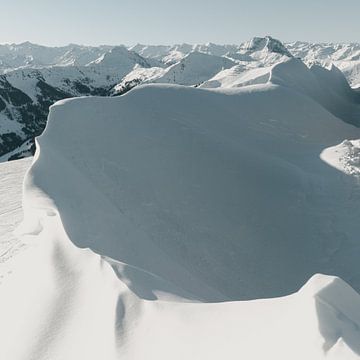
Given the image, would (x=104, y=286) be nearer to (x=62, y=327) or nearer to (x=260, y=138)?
(x=62, y=327)

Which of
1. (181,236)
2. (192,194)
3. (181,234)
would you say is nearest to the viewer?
(181,236)

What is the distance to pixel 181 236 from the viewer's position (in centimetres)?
2011

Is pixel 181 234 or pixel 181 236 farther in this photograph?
pixel 181 234

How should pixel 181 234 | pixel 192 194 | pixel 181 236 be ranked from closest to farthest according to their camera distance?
pixel 181 236 → pixel 181 234 → pixel 192 194

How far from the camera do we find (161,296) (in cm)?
1088

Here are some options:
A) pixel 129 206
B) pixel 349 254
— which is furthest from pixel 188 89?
pixel 349 254

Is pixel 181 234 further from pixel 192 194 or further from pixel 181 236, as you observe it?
pixel 192 194

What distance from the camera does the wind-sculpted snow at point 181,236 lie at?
857 centimetres

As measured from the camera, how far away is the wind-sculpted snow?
857 cm

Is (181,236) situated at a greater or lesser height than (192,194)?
lesser

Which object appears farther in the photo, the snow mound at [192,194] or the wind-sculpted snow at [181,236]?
the snow mound at [192,194]

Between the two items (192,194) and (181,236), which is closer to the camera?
(181,236)

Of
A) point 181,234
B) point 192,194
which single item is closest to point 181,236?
point 181,234

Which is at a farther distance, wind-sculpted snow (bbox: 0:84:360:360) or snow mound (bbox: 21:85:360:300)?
snow mound (bbox: 21:85:360:300)
